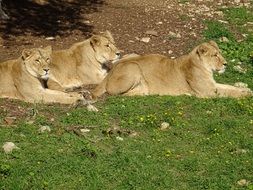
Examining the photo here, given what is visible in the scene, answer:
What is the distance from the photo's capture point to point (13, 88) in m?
11.8

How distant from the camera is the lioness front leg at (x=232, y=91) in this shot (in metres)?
12.1

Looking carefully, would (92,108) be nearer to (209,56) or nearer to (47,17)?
(209,56)

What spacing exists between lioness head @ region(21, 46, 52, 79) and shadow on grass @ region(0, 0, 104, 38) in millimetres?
3926

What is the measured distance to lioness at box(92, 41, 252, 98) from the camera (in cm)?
1209

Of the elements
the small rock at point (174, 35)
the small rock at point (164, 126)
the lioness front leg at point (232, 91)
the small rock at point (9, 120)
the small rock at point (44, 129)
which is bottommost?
the small rock at point (174, 35)

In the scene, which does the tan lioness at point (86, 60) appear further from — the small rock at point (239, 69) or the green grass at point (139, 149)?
the small rock at point (239, 69)

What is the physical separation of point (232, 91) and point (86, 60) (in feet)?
10.5

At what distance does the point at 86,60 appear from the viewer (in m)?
13.4

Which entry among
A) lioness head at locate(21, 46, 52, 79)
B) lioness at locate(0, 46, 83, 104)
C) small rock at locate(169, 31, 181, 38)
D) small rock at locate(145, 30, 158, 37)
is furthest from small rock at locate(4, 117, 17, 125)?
small rock at locate(169, 31, 181, 38)

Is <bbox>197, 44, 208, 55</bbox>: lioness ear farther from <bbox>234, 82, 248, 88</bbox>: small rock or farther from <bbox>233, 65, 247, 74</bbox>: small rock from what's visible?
<bbox>233, 65, 247, 74</bbox>: small rock

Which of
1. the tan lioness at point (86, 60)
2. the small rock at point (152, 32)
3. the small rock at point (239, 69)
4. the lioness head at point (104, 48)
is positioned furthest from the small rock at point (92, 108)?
the small rock at point (152, 32)

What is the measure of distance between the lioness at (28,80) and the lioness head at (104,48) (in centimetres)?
180

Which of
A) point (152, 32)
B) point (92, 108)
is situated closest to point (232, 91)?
point (92, 108)

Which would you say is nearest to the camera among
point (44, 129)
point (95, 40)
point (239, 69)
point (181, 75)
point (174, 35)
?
point (44, 129)
